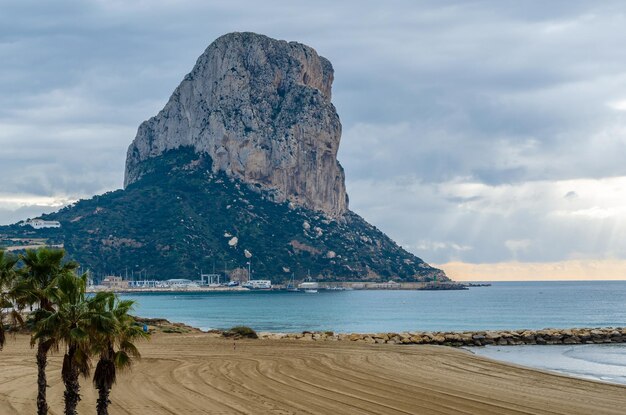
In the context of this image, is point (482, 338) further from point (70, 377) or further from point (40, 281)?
point (70, 377)

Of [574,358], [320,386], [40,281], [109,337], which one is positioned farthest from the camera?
[574,358]

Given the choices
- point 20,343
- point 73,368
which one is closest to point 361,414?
point 73,368

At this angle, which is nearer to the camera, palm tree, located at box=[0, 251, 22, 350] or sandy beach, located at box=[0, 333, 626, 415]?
palm tree, located at box=[0, 251, 22, 350]

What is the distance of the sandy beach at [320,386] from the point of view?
27297 millimetres

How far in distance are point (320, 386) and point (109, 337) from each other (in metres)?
14.3

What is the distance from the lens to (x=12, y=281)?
24328mm

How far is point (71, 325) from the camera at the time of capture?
64.0 feet

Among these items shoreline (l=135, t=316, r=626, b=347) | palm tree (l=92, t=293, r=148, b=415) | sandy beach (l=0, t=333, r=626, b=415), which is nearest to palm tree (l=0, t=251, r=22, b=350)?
sandy beach (l=0, t=333, r=626, b=415)

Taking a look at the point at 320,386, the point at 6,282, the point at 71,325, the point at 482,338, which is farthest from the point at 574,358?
the point at 71,325

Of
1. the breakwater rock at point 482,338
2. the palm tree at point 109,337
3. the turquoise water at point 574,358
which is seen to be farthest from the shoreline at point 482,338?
the palm tree at point 109,337

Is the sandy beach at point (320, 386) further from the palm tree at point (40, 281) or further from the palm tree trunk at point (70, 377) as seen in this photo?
the palm tree trunk at point (70, 377)

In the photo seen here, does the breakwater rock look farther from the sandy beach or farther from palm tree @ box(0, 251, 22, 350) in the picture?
palm tree @ box(0, 251, 22, 350)

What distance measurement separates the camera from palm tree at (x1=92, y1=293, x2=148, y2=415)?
19.4 m

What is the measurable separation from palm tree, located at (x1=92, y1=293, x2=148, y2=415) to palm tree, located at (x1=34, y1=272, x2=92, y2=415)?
268 millimetres
